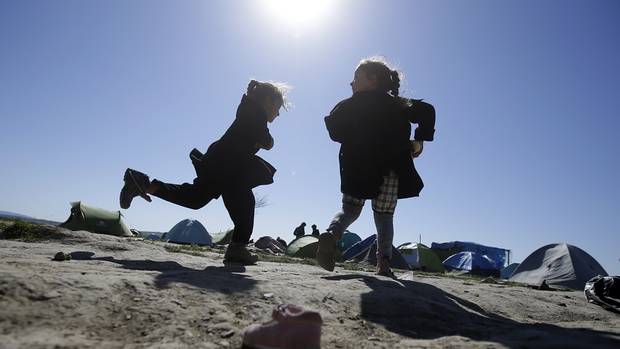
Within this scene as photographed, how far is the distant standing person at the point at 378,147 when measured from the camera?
397cm

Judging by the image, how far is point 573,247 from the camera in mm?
11859

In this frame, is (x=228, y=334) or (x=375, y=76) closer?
(x=228, y=334)

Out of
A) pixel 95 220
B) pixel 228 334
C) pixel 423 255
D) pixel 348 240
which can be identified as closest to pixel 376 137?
pixel 228 334

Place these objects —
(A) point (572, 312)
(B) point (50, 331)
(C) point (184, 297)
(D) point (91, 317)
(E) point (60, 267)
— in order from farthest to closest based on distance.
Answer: (A) point (572, 312) → (E) point (60, 267) → (C) point (184, 297) → (D) point (91, 317) → (B) point (50, 331)

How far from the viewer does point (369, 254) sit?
12969mm

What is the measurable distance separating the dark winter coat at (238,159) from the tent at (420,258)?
12.3m

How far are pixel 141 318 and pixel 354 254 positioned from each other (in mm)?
13006

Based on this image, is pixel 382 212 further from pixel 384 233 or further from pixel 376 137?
pixel 376 137

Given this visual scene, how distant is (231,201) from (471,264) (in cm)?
1688

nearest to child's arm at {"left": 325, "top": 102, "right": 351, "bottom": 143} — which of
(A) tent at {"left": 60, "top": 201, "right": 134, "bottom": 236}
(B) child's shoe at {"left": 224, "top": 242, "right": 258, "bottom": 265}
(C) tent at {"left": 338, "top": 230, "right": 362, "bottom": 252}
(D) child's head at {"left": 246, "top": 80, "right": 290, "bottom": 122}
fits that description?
(D) child's head at {"left": 246, "top": 80, "right": 290, "bottom": 122}

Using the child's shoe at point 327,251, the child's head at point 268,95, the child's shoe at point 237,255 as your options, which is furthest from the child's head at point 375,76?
the child's shoe at point 237,255

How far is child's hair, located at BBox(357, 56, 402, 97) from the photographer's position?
14.1 feet

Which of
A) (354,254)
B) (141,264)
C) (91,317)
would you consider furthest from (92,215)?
(91,317)

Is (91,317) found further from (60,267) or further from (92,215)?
(92,215)
